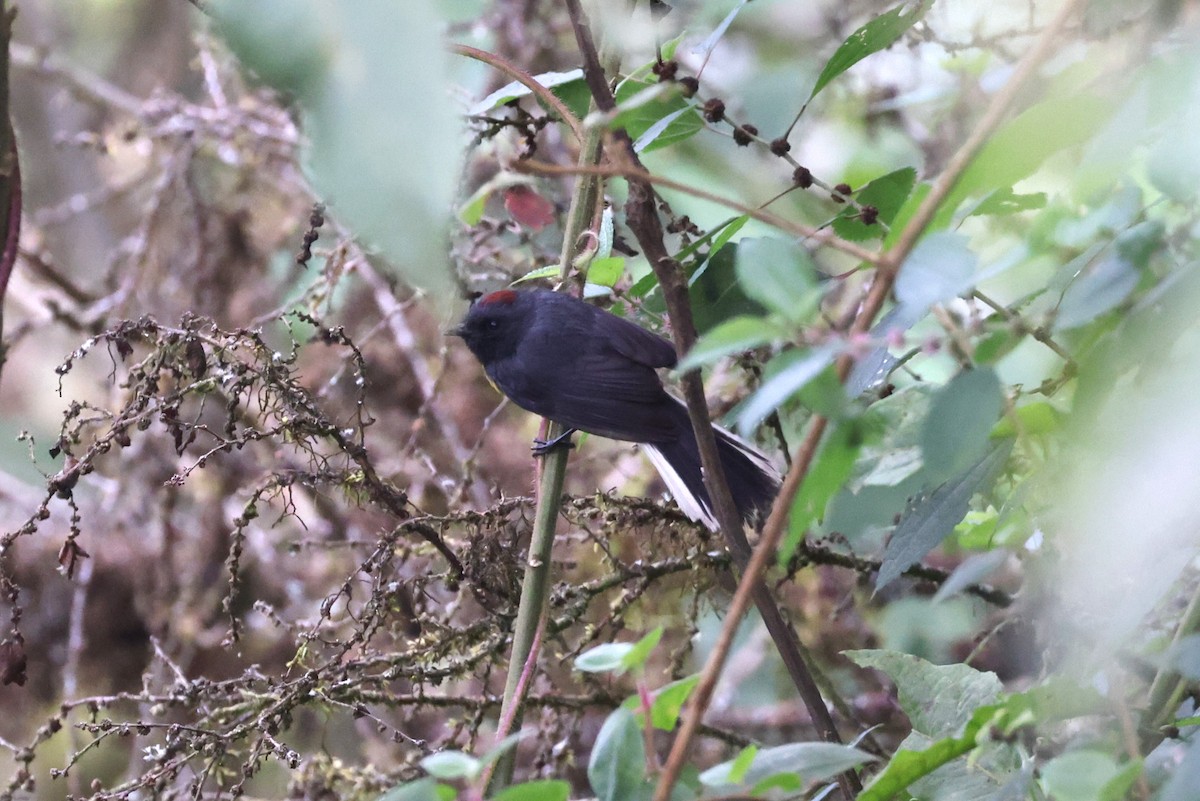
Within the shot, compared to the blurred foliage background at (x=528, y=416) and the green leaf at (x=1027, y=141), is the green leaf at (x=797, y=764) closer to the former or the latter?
the blurred foliage background at (x=528, y=416)

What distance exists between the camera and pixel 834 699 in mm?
2031

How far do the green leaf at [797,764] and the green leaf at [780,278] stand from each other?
0.38 m

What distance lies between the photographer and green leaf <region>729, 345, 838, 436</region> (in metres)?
0.72

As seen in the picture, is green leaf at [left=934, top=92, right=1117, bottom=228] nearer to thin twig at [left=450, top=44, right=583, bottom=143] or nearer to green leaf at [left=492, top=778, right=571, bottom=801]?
green leaf at [left=492, top=778, right=571, bottom=801]

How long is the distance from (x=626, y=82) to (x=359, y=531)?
1.87 m

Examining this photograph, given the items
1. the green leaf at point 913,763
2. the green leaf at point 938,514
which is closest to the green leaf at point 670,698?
the green leaf at point 913,763

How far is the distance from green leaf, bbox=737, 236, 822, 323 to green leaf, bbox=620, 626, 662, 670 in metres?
0.28

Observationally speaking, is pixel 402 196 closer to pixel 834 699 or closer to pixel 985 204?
pixel 985 204

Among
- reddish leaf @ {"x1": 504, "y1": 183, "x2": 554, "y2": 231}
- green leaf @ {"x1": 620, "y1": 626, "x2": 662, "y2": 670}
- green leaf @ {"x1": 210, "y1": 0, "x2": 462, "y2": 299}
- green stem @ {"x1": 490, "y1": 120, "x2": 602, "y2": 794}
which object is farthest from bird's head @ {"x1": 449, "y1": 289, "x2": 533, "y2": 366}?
green leaf @ {"x1": 210, "y1": 0, "x2": 462, "y2": 299}

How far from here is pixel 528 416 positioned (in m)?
3.66

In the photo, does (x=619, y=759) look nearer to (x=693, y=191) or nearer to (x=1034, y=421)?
(x=693, y=191)

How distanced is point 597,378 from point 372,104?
1.92 metres

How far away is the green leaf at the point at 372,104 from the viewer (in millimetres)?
456

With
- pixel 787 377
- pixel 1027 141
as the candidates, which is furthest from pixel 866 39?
pixel 787 377
